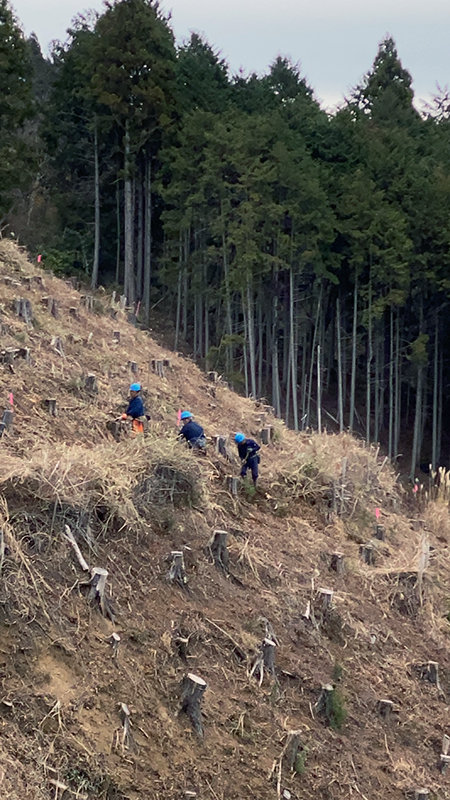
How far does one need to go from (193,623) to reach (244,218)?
1719 centimetres

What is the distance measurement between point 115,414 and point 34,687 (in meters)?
3.98

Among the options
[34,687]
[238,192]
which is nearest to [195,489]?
[34,687]

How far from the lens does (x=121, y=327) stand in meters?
11.3

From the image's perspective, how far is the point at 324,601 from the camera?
617 centimetres

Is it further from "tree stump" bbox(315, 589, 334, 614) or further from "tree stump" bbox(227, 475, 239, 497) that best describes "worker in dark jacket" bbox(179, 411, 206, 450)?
"tree stump" bbox(315, 589, 334, 614)

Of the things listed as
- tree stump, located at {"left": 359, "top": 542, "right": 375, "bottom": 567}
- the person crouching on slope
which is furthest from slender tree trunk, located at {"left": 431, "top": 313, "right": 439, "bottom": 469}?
the person crouching on slope

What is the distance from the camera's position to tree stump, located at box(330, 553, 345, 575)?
6839 mm

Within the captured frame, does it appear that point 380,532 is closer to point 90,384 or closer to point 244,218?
point 90,384

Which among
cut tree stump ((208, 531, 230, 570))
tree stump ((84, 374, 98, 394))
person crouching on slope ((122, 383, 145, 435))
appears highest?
tree stump ((84, 374, 98, 394))

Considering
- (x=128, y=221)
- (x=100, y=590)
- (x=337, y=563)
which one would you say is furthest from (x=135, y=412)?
(x=128, y=221)

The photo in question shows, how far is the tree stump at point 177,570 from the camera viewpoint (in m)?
5.42

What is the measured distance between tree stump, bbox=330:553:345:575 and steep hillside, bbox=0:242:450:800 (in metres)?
0.11

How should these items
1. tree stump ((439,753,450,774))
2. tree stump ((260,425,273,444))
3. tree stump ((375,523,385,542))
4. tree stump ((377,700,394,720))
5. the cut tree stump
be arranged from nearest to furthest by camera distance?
tree stump ((439,753,450,774)) → tree stump ((377,700,394,720)) → the cut tree stump → tree stump ((375,523,385,542)) → tree stump ((260,425,273,444))

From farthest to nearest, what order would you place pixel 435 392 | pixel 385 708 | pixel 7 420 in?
pixel 435 392 < pixel 7 420 < pixel 385 708
